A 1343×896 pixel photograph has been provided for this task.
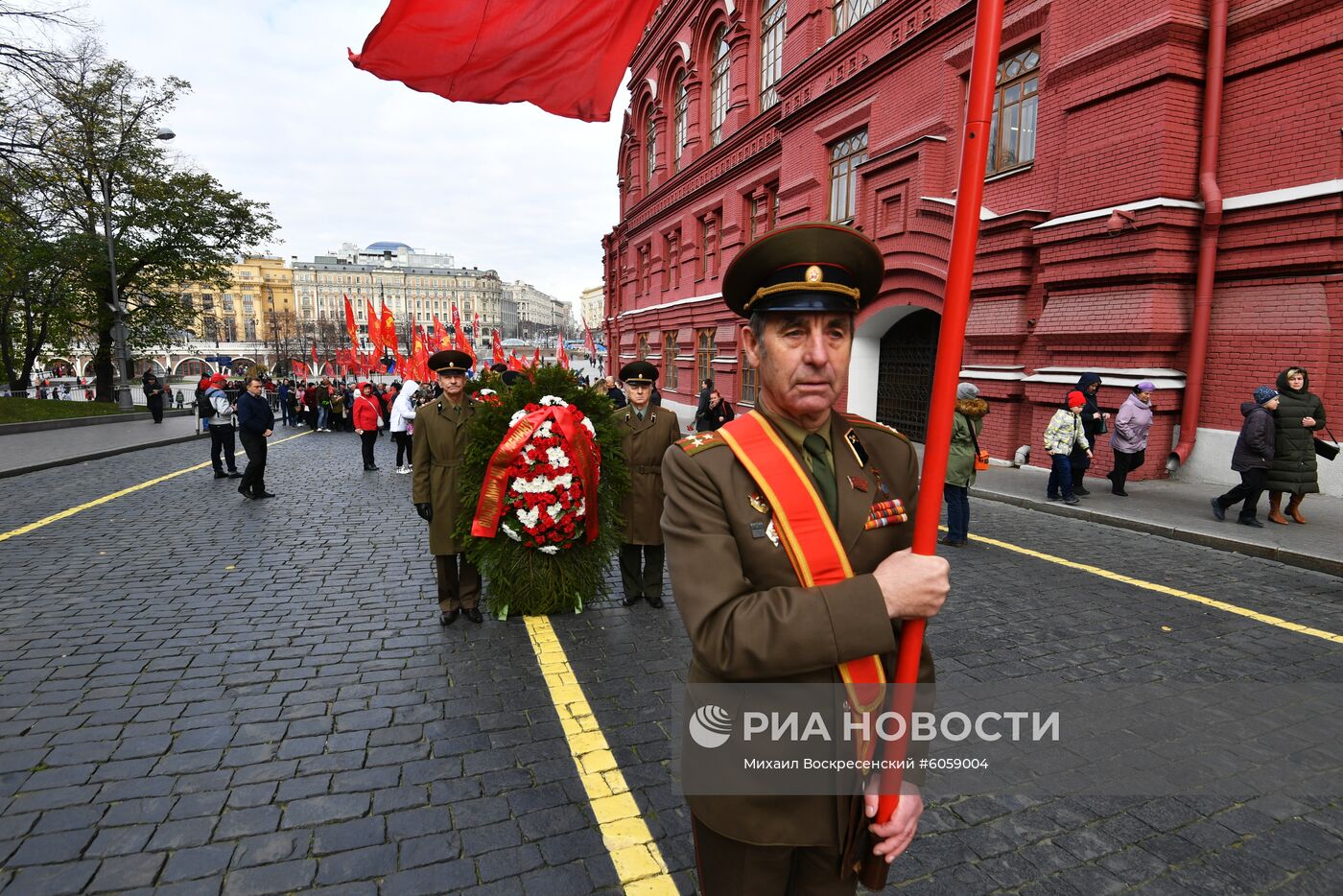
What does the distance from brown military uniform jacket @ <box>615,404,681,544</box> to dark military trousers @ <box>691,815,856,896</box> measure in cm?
384

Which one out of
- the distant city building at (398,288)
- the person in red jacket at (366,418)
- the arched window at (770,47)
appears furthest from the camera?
the distant city building at (398,288)

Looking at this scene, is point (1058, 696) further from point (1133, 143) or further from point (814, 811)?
point (1133, 143)

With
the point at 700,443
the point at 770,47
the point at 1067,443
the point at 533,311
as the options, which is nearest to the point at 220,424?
the point at 700,443

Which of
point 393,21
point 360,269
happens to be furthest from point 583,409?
point 360,269

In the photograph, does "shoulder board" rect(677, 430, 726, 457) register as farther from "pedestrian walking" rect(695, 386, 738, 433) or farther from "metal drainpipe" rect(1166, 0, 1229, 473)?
"pedestrian walking" rect(695, 386, 738, 433)

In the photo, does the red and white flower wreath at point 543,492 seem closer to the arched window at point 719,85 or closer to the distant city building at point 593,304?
the arched window at point 719,85

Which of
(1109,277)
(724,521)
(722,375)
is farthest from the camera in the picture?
(722,375)

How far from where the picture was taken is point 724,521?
148cm

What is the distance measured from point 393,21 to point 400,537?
20.3 feet

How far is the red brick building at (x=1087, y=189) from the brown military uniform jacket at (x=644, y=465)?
8452mm

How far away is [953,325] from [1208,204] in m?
11.4

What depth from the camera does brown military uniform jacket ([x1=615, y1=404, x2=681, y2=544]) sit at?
562cm

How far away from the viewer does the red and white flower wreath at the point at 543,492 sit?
5125 millimetres

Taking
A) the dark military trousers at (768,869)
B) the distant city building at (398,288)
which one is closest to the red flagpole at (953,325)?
the dark military trousers at (768,869)
